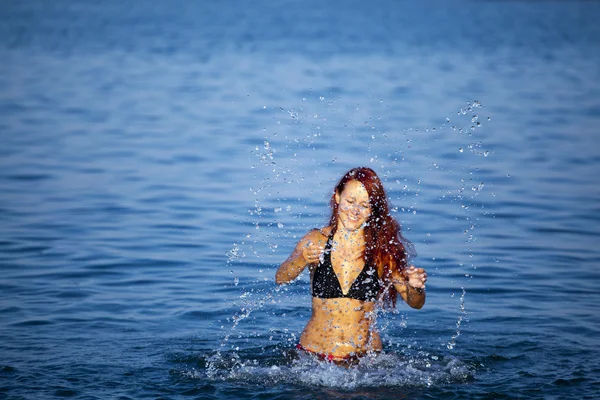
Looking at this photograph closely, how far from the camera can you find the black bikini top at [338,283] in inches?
305

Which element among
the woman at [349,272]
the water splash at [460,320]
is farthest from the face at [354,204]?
the water splash at [460,320]

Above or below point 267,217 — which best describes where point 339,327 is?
below

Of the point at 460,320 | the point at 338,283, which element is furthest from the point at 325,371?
the point at 460,320

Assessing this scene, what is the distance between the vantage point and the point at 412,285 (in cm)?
730

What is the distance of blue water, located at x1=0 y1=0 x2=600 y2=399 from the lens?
8.20m

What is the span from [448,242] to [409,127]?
358 inches

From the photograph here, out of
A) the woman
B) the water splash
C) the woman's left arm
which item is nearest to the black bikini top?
the woman

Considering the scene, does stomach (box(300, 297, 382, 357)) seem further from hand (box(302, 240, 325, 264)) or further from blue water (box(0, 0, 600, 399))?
hand (box(302, 240, 325, 264))

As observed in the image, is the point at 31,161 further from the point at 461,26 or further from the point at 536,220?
the point at 461,26

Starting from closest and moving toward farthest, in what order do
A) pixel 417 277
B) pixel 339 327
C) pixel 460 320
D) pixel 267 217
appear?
pixel 417 277 → pixel 339 327 → pixel 460 320 → pixel 267 217

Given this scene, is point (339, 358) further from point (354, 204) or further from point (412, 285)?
point (354, 204)

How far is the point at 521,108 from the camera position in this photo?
25.2m

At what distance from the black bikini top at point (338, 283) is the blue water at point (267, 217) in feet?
1.69

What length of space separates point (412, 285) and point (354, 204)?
2.41 feet
